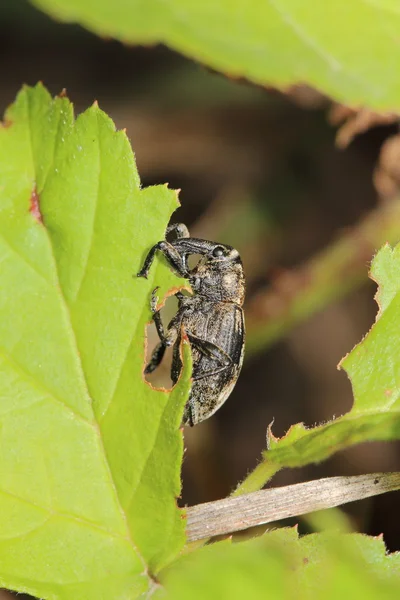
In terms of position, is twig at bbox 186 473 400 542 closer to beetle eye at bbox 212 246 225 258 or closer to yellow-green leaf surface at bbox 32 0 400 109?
beetle eye at bbox 212 246 225 258

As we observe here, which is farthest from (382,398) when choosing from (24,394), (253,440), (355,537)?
(253,440)

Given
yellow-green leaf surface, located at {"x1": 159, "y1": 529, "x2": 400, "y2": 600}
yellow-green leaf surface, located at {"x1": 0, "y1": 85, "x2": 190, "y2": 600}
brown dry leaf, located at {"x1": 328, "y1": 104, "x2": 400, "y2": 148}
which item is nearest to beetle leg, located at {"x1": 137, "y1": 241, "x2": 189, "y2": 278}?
yellow-green leaf surface, located at {"x1": 0, "y1": 85, "x2": 190, "y2": 600}

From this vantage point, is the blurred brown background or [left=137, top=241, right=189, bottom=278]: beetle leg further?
the blurred brown background

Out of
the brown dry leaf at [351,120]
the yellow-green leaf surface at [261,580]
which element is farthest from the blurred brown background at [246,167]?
the yellow-green leaf surface at [261,580]

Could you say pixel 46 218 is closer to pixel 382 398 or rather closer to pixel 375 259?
pixel 375 259

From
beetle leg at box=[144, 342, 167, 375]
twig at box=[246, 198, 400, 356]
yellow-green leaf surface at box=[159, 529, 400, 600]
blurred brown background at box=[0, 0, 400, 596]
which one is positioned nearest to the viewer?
yellow-green leaf surface at box=[159, 529, 400, 600]

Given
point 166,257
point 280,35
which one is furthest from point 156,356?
point 280,35

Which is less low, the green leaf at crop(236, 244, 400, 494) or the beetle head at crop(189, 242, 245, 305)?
the beetle head at crop(189, 242, 245, 305)
